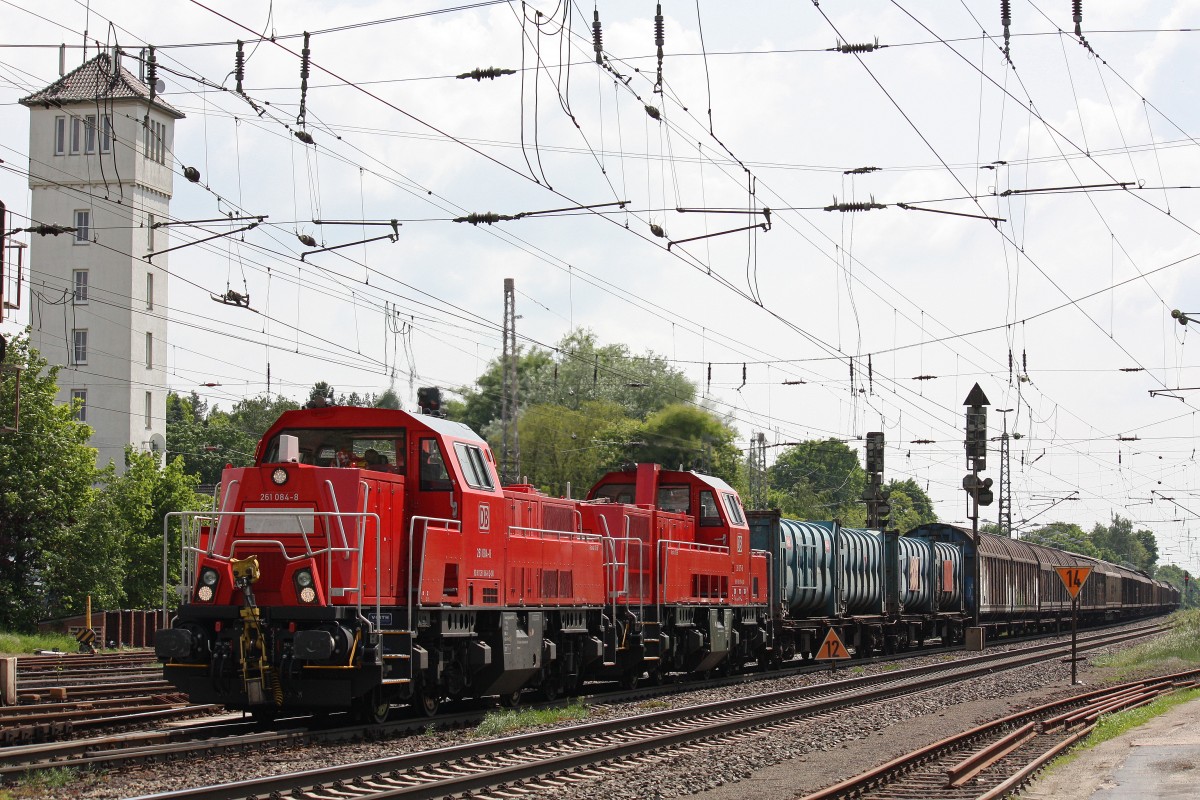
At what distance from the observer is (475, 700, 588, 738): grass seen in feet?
50.6

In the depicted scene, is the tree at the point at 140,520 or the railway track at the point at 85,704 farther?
the tree at the point at 140,520

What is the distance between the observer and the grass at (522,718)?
1541 centimetres

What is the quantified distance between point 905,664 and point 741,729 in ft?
49.7

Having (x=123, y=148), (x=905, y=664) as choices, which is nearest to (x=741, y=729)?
(x=905, y=664)

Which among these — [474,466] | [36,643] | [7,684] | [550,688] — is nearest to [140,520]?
[36,643]

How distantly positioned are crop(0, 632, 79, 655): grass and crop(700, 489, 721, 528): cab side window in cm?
1850

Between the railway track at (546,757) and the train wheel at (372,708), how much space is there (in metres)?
1.90

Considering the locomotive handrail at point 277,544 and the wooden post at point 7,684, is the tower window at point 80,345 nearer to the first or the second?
the wooden post at point 7,684

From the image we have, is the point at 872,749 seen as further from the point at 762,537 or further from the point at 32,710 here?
the point at 762,537

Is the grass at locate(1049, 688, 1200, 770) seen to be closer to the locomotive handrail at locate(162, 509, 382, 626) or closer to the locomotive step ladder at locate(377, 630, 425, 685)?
the locomotive step ladder at locate(377, 630, 425, 685)

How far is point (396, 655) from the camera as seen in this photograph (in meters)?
14.7

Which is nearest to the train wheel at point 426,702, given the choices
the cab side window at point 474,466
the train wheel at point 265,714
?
the train wheel at point 265,714

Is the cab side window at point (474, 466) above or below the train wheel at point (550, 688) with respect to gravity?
above

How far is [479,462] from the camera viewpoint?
17.2m
